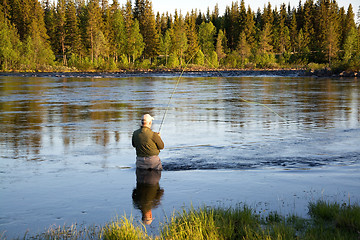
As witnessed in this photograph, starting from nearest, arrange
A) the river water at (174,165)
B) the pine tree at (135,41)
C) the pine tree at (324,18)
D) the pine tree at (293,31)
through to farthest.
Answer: the river water at (174,165) < the pine tree at (135,41) < the pine tree at (324,18) < the pine tree at (293,31)

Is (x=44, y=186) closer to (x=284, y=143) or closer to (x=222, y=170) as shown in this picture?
(x=222, y=170)

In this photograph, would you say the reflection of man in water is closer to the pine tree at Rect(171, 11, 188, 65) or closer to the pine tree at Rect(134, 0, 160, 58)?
the pine tree at Rect(171, 11, 188, 65)

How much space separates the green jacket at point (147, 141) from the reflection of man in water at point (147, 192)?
1.46 ft

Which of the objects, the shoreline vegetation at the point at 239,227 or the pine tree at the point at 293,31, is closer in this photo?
the shoreline vegetation at the point at 239,227

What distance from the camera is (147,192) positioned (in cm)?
787

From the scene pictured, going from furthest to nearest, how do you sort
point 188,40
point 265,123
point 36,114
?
1. point 188,40
2. point 36,114
3. point 265,123

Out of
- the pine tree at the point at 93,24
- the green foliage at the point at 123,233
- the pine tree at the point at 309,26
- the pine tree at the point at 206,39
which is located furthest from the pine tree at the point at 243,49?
the green foliage at the point at 123,233

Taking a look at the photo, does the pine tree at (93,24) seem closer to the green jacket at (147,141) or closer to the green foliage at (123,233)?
the green jacket at (147,141)

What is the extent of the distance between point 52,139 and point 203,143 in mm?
4579

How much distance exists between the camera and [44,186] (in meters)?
8.22

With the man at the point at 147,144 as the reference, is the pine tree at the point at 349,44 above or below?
above

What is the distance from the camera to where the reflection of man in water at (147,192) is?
22.5 ft

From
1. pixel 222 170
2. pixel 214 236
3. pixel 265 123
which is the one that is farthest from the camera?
pixel 265 123

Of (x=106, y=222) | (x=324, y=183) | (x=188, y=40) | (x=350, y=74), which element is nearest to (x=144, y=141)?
(x=106, y=222)
